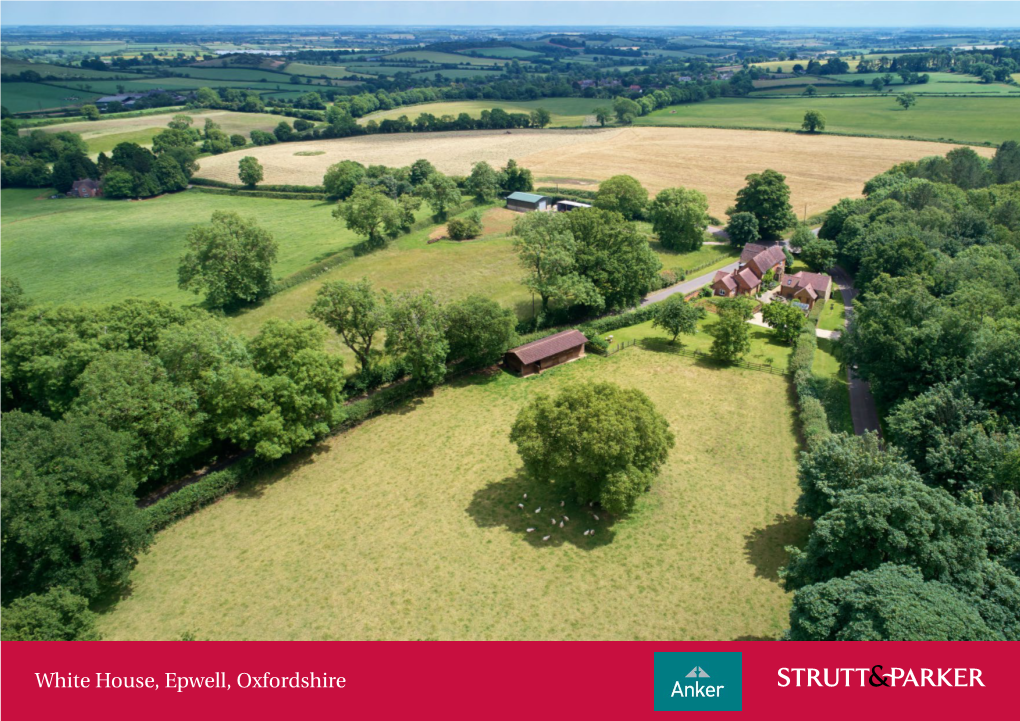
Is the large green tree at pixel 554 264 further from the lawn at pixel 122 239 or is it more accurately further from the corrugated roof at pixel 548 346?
the lawn at pixel 122 239

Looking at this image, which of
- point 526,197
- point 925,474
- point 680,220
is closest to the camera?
point 925,474

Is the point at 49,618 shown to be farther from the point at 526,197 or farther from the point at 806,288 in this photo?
the point at 526,197

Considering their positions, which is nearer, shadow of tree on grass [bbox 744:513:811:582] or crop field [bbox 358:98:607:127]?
shadow of tree on grass [bbox 744:513:811:582]

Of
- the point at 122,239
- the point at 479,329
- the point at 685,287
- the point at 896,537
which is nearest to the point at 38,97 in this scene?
the point at 122,239

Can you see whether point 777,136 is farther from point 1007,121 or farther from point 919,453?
point 919,453

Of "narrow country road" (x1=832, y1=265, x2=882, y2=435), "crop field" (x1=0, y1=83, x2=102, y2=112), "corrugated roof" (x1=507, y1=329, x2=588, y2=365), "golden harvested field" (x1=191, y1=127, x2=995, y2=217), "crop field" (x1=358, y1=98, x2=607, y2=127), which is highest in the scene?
"crop field" (x1=0, y1=83, x2=102, y2=112)

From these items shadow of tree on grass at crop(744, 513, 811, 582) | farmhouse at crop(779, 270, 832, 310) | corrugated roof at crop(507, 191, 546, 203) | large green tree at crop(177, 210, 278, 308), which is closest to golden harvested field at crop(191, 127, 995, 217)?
corrugated roof at crop(507, 191, 546, 203)

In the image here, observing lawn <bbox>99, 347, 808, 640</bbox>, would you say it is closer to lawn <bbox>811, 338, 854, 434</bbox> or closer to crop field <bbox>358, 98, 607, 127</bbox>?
lawn <bbox>811, 338, 854, 434</bbox>
